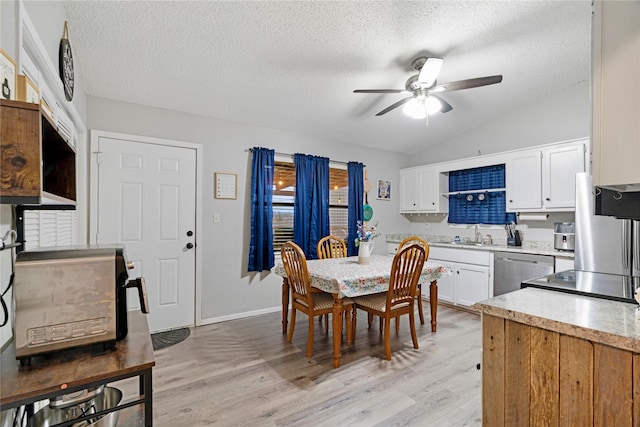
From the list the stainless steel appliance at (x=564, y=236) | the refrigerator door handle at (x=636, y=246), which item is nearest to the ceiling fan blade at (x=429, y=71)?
the refrigerator door handle at (x=636, y=246)

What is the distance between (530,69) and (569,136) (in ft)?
3.52

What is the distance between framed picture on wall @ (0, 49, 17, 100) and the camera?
1.00 metres

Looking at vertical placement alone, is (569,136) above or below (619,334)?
above

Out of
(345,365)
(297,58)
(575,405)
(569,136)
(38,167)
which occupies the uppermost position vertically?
(297,58)

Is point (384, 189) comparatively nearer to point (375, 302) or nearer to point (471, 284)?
point (471, 284)

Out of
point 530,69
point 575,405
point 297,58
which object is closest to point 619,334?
point 575,405

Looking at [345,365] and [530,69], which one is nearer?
[345,365]

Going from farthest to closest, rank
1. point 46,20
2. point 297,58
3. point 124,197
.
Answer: point 124,197 < point 297,58 < point 46,20

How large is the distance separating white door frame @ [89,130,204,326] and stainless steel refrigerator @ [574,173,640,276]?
3744 mm

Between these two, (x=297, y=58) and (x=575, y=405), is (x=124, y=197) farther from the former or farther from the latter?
(x=575, y=405)

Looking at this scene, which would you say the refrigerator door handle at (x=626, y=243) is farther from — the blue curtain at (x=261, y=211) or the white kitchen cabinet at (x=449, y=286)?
the blue curtain at (x=261, y=211)

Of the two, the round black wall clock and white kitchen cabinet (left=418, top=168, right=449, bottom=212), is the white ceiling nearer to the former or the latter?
the round black wall clock

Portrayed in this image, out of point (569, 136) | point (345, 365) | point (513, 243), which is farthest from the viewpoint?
point (513, 243)

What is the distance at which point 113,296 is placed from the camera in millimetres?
1039
